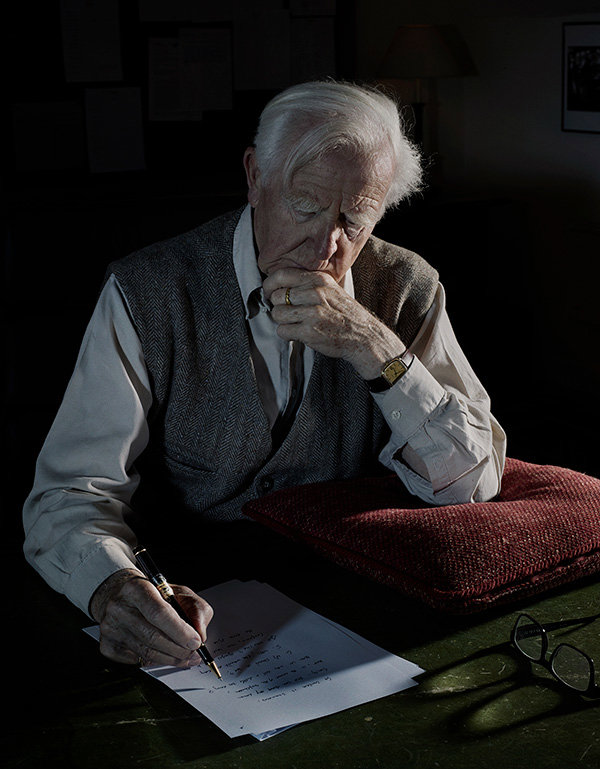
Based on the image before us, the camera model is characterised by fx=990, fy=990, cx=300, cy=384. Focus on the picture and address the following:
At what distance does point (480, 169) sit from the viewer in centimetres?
455

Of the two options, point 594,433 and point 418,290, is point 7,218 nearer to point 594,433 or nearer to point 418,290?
point 418,290

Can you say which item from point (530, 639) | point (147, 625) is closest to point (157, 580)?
point (147, 625)

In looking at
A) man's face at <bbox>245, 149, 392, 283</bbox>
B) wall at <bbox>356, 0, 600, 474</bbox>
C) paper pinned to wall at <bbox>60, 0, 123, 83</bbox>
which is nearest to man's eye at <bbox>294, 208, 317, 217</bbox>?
man's face at <bbox>245, 149, 392, 283</bbox>

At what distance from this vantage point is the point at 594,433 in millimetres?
3852

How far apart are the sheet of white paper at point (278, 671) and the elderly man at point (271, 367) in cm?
26

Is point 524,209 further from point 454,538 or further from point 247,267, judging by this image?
point 454,538

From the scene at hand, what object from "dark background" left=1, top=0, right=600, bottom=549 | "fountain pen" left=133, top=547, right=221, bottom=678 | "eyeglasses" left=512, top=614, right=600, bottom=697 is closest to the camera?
"eyeglasses" left=512, top=614, right=600, bottom=697

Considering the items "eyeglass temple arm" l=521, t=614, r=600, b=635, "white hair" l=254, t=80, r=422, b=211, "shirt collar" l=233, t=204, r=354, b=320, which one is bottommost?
"eyeglass temple arm" l=521, t=614, r=600, b=635

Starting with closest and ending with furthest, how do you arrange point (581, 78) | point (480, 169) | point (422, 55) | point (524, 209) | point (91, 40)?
point (581, 78)
point (422, 55)
point (91, 40)
point (524, 209)
point (480, 169)

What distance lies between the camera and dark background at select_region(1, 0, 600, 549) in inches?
158

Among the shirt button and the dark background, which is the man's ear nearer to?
the shirt button

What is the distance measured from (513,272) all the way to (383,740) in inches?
145

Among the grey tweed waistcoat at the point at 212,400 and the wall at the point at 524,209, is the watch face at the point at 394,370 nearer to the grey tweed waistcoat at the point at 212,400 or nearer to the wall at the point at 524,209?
the grey tweed waistcoat at the point at 212,400

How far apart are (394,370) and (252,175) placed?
0.39 metres
